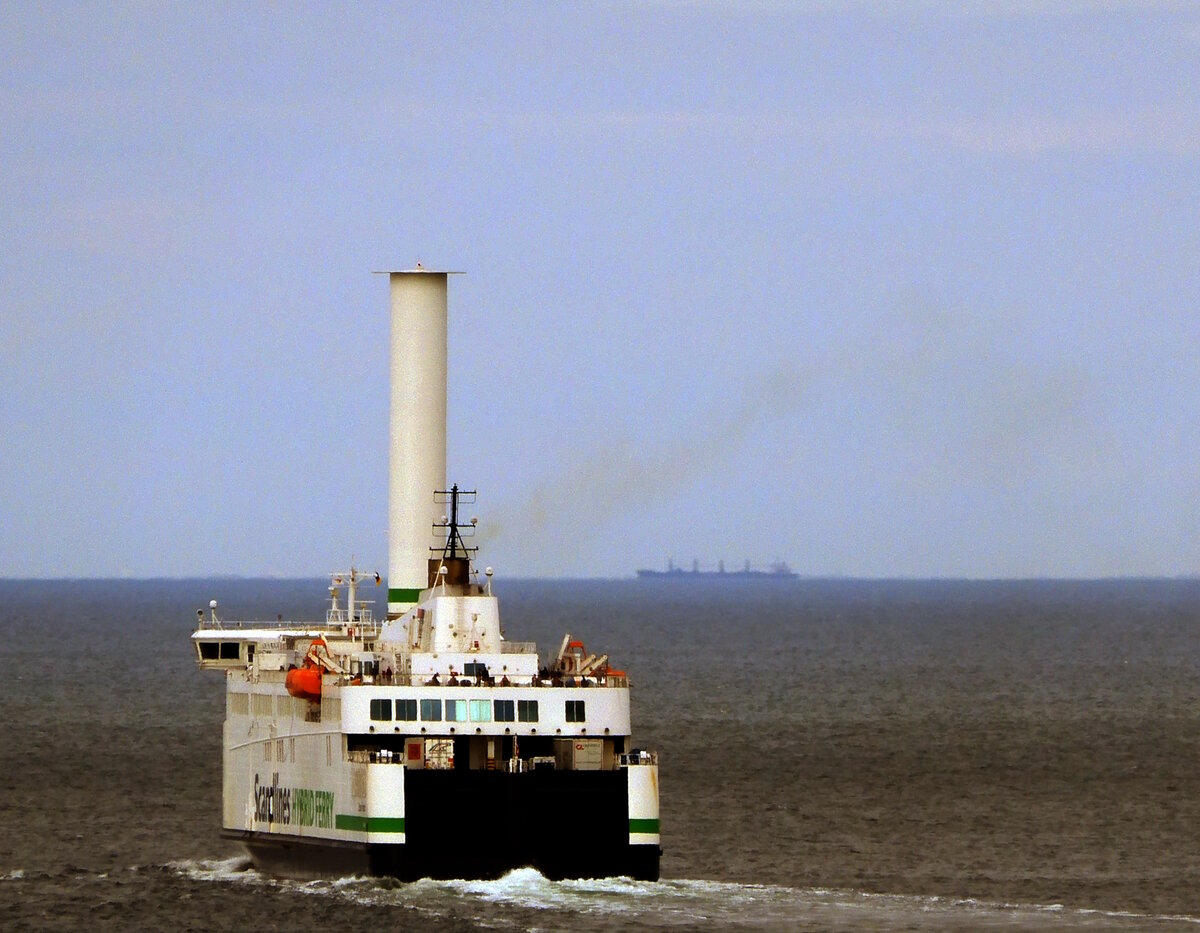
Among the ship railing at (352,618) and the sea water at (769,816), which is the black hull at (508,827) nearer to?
the sea water at (769,816)

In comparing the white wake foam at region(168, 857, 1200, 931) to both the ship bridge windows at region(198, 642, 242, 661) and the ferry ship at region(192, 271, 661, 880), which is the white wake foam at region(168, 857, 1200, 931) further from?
the ship bridge windows at region(198, 642, 242, 661)

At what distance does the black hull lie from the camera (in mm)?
49812

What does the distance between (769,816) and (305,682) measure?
802 inches

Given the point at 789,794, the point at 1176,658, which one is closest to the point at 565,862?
the point at 789,794

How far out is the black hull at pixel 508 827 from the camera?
163 feet

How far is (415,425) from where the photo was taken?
67.3m

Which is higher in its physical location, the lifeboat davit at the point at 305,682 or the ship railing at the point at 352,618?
the ship railing at the point at 352,618

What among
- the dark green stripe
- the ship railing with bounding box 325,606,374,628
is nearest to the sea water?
the dark green stripe

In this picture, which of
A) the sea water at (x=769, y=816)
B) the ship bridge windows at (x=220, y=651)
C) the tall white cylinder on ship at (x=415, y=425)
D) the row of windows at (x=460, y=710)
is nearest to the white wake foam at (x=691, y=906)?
the sea water at (x=769, y=816)

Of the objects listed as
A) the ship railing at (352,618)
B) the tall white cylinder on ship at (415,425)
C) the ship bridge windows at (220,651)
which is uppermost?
the tall white cylinder on ship at (415,425)

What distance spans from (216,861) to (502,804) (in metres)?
12.6

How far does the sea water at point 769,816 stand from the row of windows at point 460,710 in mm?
2559

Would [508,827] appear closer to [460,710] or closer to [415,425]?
[460,710]

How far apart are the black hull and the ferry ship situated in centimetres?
3
